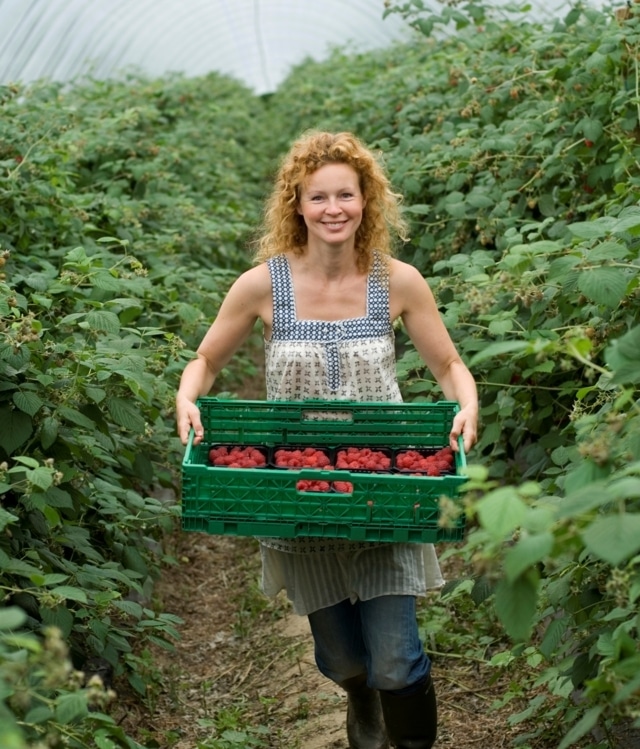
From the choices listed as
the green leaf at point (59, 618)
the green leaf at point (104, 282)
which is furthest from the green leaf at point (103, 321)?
the green leaf at point (59, 618)

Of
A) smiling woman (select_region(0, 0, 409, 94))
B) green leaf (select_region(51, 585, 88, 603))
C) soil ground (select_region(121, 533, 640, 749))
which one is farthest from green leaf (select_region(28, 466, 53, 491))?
smiling woman (select_region(0, 0, 409, 94))

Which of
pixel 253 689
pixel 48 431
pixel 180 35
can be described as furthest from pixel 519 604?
pixel 180 35

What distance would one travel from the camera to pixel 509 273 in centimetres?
364

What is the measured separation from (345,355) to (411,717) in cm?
104

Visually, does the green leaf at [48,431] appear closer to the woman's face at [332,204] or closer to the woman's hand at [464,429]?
the woman's face at [332,204]

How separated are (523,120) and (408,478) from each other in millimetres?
3526

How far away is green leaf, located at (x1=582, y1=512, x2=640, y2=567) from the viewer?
176 cm

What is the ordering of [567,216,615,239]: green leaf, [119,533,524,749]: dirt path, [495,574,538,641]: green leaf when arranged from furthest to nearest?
[119,533,524,749]: dirt path → [567,216,615,239]: green leaf → [495,574,538,641]: green leaf

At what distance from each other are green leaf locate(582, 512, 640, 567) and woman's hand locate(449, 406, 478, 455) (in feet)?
3.58

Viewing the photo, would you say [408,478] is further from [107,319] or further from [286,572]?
[107,319]

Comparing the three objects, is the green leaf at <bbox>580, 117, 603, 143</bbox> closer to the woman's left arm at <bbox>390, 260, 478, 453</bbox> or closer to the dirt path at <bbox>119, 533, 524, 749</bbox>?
the woman's left arm at <bbox>390, 260, 478, 453</bbox>

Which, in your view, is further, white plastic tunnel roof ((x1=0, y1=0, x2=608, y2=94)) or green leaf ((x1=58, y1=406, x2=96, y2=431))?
white plastic tunnel roof ((x1=0, y1=0, x2=608, y2=94))

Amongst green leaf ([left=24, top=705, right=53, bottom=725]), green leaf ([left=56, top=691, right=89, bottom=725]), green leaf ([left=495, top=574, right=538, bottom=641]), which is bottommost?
green leaf ([left=24, top=705, right=53, bottom=725])

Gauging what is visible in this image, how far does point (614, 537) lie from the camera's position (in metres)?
1.80
